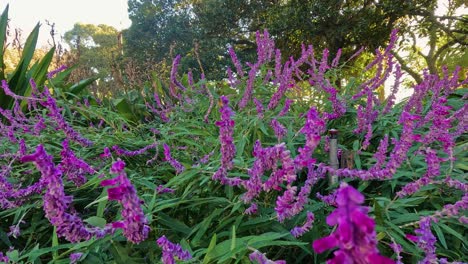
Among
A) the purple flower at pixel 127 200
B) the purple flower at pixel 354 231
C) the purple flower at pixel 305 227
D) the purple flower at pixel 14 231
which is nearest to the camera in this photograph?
the purple flower at pixel 354 231

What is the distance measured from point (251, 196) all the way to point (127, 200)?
370 millimetres

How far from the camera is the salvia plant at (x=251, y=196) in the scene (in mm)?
768

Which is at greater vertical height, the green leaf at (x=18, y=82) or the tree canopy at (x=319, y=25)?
the tree canopy at (x=319, y=25)

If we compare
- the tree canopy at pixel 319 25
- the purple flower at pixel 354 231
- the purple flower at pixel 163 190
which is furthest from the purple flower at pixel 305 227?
the tree canopy at pixel 319 25

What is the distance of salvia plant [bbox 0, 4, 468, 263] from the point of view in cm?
77

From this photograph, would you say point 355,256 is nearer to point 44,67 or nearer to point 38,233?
point 38,233

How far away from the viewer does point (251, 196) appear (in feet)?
3.22

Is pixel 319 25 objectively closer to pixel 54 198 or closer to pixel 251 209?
pixel 251 209

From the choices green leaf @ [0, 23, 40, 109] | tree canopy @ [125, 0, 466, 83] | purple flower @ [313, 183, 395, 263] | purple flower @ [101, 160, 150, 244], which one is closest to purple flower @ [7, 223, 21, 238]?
purple flower @ [101, 160, 150, 244]

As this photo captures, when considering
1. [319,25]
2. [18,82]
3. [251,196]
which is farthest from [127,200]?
[319,25]

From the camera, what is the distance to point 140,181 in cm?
135

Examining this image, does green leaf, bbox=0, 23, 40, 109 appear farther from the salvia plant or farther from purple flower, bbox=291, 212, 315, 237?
purple flower, bbox=291, 212, 315, 237

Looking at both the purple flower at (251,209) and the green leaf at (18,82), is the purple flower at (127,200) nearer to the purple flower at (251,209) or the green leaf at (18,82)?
the purple flower at (251,209)

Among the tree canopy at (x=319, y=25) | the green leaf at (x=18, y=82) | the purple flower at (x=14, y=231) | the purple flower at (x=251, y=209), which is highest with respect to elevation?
the tree canopy at (x=319, y=25)
